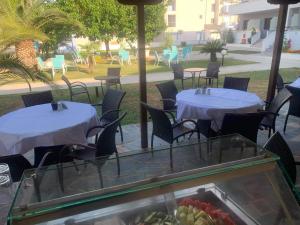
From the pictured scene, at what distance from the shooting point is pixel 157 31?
53.9 feet

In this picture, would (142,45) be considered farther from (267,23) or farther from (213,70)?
(267,23)

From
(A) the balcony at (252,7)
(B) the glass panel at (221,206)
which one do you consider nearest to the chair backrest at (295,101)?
(B) the glass panel at (221,206)

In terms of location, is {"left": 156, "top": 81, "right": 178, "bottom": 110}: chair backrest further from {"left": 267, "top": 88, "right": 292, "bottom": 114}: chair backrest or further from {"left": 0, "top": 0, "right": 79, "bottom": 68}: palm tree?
{"left": 0, "top": 0, "right": 79, "bottom": 68}: palm tree

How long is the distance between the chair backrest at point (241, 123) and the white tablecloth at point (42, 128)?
1655 millimetres

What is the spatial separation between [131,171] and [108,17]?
14.4 m

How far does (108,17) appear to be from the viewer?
14.6 m

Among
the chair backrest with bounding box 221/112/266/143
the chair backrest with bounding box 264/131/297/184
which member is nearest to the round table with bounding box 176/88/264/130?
the chair backrest with bounding box 221/112/266/143

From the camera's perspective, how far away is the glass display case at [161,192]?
1.02m

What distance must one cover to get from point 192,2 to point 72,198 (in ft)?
154

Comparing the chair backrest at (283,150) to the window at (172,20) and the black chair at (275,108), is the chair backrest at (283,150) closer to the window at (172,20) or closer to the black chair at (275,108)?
the black chair at (275,108)

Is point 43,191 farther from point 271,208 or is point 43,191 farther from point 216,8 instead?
point 216,8

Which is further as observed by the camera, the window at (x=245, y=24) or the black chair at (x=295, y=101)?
the window at (x=245, y=24)

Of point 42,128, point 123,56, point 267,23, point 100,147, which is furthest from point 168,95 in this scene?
point 267,23

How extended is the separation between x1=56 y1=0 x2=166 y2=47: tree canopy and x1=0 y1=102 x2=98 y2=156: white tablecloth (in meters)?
11.3
